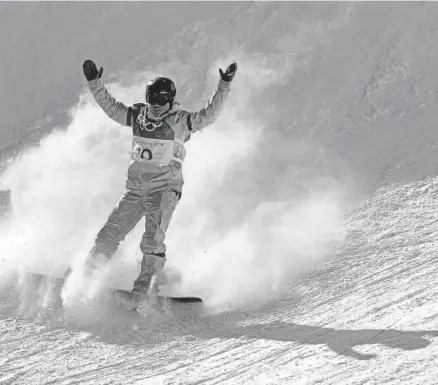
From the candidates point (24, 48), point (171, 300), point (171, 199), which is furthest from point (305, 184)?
point (24, 48)

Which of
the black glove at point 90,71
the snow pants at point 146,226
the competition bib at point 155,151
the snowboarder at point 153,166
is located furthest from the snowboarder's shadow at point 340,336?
the black glove at point 90,71

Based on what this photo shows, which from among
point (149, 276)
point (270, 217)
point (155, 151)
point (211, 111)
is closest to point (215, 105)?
point (211, 111)

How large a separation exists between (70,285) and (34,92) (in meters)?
5.90

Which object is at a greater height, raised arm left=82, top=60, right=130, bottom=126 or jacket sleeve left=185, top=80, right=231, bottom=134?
raised arm left=82, top=60, right=130, bottom=126

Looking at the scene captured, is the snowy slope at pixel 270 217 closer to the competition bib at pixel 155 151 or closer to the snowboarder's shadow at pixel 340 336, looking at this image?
the snowboarder's shadow at pixel 340 336

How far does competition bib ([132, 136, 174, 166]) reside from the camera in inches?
231

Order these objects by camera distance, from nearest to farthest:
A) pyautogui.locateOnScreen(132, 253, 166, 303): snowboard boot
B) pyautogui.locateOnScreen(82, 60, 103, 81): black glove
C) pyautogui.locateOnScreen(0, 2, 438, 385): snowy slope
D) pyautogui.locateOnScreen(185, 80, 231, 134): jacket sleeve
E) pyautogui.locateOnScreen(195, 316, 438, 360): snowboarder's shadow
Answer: pyautogui.locateOnScreen(195, 316, 438, 360): snowboarder's shadow
pyautogui.locateOnScreen(0, 2, 438, 385): snowy slope
pyautogui.locateOnScreen(132, 253, 166, 303): snowboard boot
pyautogui.locateOnScreen(185, 80, 231, 134): jacket sleeve
pyautogui.locateOnScreen(82, 60, 103, 81): black glove

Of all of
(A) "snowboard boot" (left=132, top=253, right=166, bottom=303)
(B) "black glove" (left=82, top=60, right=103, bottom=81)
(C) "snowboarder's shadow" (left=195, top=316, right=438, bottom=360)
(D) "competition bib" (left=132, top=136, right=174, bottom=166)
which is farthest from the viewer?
(B) "black glove" (left=82, top=60, right=103, bottom=81)

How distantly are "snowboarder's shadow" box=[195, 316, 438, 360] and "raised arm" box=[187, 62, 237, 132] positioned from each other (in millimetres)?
Result: 1801

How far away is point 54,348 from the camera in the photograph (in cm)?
487

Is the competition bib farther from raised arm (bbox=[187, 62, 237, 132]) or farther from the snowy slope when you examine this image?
the snowy slope

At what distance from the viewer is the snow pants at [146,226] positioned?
5750 millimetres

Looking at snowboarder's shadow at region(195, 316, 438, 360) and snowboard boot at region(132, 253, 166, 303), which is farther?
snowboard boot at region(132, 253, 166, 303)

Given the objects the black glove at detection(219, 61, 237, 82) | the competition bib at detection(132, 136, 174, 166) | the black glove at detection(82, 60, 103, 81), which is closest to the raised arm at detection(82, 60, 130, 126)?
the black glove at detection(82, 60, 103, 81)
